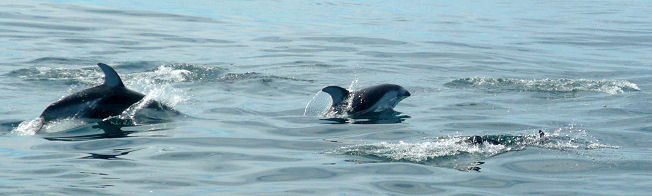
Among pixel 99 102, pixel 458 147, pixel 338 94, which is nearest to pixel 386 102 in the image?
pixel 338 94

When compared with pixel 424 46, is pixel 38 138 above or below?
below

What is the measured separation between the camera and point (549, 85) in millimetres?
18078

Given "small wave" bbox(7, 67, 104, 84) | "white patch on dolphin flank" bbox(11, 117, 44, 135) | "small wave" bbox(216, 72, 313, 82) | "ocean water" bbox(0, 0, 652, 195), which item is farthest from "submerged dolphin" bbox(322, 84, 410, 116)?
"small wave" bbox(7, 67, 104, 84)

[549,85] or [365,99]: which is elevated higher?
[549,85]

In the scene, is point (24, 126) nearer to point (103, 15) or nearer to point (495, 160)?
point (495, 160)

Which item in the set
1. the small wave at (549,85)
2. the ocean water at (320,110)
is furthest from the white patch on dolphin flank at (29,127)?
the small wave at (549,85)

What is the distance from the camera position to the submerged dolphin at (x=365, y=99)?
14414 mm

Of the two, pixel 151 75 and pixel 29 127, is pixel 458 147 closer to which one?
pixel 29 127

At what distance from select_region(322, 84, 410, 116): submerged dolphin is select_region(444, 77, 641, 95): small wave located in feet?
10.4

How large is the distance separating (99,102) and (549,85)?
8.62 m

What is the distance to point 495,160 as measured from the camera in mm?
10703

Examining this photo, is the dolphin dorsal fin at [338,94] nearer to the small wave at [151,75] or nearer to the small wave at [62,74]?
the small wave at [151,75]

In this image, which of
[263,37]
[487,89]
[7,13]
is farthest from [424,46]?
[7,13]

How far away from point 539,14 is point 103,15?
65.2ft
